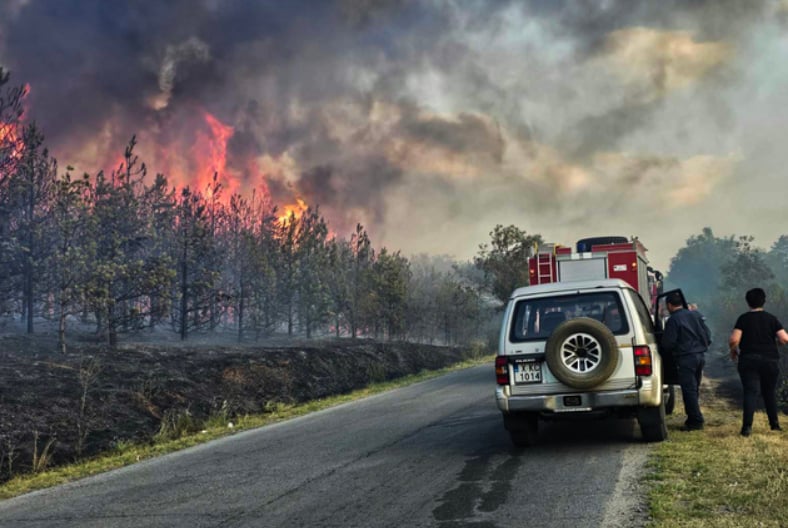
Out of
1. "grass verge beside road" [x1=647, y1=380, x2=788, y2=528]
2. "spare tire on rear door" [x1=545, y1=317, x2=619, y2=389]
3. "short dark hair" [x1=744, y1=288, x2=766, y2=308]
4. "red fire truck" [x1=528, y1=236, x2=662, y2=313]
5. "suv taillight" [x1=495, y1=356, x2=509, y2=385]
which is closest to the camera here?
"grass verge beside road" [x1=647, y1=380, x2=788, y2=528]

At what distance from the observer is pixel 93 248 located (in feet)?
71.2

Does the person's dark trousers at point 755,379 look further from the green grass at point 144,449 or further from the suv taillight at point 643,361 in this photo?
the green grass at point 144,449

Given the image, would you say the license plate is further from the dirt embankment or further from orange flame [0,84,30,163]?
orange flame [0,84,30,163]

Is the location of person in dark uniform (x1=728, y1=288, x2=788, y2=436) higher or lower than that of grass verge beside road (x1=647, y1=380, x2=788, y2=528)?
higher

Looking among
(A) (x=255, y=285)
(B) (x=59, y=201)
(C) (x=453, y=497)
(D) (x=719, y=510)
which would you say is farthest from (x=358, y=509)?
(A) (x=255, y=285)

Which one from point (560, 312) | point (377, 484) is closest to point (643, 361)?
point (560, 312)

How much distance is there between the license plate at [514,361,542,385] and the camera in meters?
7.26

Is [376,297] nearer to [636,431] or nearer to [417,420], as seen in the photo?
[417,420]

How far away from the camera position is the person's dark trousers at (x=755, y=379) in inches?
306

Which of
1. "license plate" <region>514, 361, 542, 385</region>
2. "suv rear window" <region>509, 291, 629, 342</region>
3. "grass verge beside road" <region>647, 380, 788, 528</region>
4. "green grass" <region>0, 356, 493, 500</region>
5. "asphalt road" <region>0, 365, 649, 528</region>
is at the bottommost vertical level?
"green grass" <region>0, 356, 493, 500</region>

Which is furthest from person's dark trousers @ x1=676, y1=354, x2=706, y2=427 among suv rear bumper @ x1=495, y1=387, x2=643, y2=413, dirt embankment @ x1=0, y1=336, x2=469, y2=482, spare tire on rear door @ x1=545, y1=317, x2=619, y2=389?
dirt embankment @ x1=0, y1=336, x2=469, y2=482

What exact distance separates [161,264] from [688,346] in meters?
20.2

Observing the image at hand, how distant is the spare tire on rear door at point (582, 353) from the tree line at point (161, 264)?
18048mm

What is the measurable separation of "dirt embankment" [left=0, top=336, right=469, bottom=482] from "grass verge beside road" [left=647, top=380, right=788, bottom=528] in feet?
29.2
